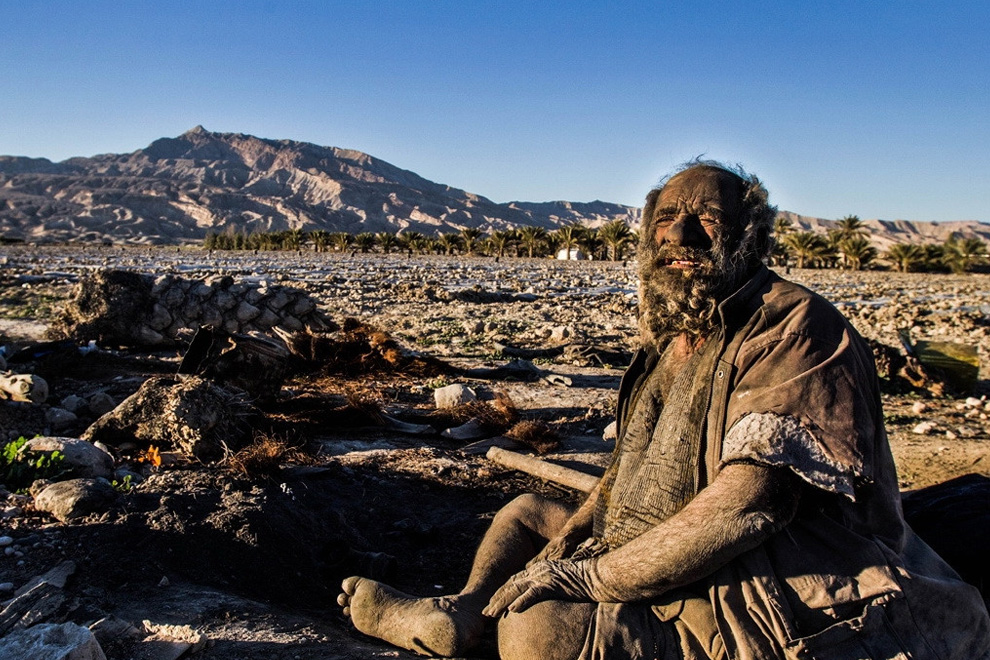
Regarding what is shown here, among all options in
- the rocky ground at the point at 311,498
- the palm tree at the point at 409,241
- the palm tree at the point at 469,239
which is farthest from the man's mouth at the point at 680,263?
the palm tree at the point at 409,241

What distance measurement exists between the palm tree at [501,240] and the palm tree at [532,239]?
0.99 meters

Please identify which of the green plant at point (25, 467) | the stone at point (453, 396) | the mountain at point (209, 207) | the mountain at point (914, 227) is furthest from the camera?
the mountain at point (914, 227)

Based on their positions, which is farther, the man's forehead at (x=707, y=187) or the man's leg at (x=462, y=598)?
the man's leg at (x=462, y=598)

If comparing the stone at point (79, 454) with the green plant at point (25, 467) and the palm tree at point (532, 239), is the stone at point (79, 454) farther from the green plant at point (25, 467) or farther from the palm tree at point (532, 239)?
the palm tree at point (532, 239)

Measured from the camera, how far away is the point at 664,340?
110 inches

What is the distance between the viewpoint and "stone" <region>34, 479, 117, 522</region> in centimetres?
363

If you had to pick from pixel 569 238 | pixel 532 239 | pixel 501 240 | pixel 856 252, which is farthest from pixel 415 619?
pixel 532 239

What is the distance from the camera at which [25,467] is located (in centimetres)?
423

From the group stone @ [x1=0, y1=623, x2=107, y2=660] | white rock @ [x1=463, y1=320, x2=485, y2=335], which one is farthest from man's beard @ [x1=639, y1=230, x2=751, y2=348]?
white rock @ [x1=463, y1=320, x2=485, y2=335]

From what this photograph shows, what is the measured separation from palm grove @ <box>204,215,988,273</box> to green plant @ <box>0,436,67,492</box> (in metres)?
35.4

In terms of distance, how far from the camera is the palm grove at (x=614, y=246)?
148 ft

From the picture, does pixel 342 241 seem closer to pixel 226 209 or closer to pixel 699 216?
pixel 699 216

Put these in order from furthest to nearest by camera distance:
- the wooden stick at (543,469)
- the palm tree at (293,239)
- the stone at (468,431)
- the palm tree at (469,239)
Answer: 1. the palm tree at (293,239)
2. the palm tree at (469,239)
3. the stone at (468,431)
4. the wooden stick at (543,469)

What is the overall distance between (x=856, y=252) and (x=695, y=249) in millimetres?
48027
